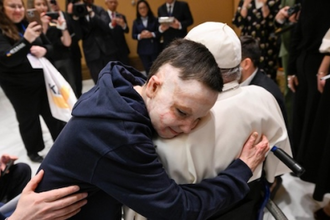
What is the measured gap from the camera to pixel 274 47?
2521 mm

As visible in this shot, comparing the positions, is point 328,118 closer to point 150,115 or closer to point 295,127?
point 295,127

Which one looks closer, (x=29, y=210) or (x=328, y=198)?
(x=29, y=210)

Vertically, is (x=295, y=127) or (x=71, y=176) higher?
(x=71, y=176)

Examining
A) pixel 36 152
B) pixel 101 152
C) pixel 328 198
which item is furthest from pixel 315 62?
pixel 36 152

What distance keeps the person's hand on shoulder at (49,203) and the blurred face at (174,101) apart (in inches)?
11.5

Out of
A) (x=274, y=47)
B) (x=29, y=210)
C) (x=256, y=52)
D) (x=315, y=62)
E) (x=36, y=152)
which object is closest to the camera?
(x=29, y=210)

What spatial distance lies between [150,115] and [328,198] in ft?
5.16

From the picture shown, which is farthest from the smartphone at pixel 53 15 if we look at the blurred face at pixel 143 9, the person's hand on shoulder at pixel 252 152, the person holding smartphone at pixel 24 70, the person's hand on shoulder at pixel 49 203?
the person's hand on shoulder at pixel 252 152

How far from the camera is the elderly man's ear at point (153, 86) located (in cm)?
65

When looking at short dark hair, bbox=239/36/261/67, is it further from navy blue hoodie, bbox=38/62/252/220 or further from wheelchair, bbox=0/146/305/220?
navy blue hoodie, bbox=38/62/252/220

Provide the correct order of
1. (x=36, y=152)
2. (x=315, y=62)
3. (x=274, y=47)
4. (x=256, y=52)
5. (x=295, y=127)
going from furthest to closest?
(x=274, y=47) → (x=36, y=152) → (x=295, y=127) → (x=315, y=62) → (x=256, y=52)

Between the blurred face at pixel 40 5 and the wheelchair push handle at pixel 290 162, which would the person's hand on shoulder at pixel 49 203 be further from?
the blurred face at pixel 40 5

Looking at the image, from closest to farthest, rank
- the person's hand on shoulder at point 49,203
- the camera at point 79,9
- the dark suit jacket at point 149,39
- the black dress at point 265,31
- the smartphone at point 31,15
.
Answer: the person's hand on shoulder at point 49,203, the smartphone at point 31,15, the black dress at point 265,31, the camera at point 79,9, the dark suit jacket at point 149,39

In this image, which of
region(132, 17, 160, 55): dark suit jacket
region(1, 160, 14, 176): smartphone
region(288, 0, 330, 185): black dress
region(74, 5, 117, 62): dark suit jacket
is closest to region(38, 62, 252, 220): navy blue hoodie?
region(1, 160, 14, 176): smartphone
